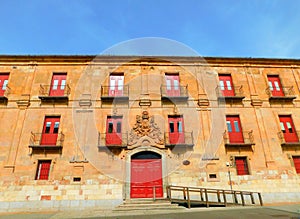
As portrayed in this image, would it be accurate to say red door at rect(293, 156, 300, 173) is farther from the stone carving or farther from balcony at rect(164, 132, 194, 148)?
the stone carving

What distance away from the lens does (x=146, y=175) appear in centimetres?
1203

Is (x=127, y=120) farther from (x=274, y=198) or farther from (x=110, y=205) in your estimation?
(x=274, y=198)

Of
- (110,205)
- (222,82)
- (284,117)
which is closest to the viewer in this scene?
(110,205)

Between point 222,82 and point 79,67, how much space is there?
10598 mm

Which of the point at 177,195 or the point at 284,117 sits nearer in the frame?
the point at 177,195

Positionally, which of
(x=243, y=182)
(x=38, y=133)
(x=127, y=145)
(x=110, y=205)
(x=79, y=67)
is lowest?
(x=110, y=205)

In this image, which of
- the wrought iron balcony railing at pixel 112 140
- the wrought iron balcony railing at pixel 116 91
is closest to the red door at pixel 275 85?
the wrought iron balcony railing at pixel 116 91

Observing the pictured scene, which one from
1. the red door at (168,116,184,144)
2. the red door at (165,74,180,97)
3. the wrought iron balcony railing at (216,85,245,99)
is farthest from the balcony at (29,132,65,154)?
the wrought iron balcony railing at (216,85,245,99)

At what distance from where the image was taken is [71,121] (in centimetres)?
1291

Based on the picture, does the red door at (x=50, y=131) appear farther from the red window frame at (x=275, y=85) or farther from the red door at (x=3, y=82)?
the red window frame at (x=275, y=85)

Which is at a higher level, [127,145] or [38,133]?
[38,133]

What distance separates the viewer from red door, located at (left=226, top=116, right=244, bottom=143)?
13.0m

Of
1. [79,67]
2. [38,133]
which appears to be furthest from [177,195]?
[79,67]

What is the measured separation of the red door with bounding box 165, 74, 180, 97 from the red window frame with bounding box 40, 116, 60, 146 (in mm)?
7705
